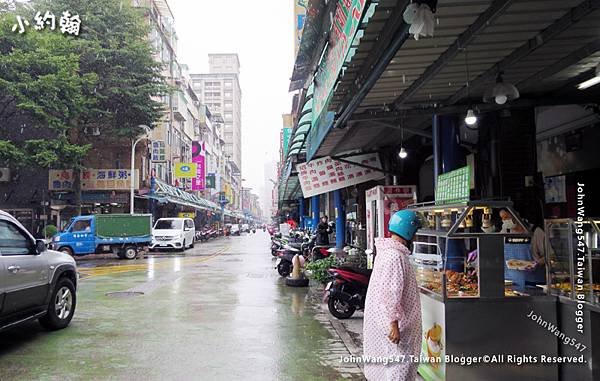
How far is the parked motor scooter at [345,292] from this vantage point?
329 inches

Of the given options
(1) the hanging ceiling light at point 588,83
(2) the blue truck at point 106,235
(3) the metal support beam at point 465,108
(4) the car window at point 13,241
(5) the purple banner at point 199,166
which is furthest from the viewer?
(5) the purple banner at point 199,166

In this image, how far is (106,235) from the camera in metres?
21.6

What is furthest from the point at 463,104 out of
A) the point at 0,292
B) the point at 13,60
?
the point at 13,60

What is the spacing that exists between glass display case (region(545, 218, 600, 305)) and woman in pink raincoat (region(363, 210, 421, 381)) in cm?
180

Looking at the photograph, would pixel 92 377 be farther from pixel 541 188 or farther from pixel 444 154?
pixel 541 188

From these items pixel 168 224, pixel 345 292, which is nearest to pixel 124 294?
pixel 345 292

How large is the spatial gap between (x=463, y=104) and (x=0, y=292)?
256 inches

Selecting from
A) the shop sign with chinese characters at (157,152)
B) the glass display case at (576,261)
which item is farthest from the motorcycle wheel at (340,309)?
the shop sign with chinese characters at (157,152)

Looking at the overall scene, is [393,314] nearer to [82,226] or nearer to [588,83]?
[588,83]

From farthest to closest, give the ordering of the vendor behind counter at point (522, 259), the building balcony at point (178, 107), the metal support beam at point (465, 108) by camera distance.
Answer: the building balcony at point (178, 107), the metal support beam at point (465, 108), the vendor behind counter at point (522, 259)

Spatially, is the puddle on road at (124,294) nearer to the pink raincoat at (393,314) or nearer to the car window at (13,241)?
the car window at (13,241)

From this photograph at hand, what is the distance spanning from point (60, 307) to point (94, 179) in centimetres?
2441

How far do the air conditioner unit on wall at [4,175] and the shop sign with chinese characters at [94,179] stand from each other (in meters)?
2.94

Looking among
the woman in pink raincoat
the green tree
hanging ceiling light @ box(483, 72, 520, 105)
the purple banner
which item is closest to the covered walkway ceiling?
hanging ceiling light @ box(483, 72, 520, 105)
